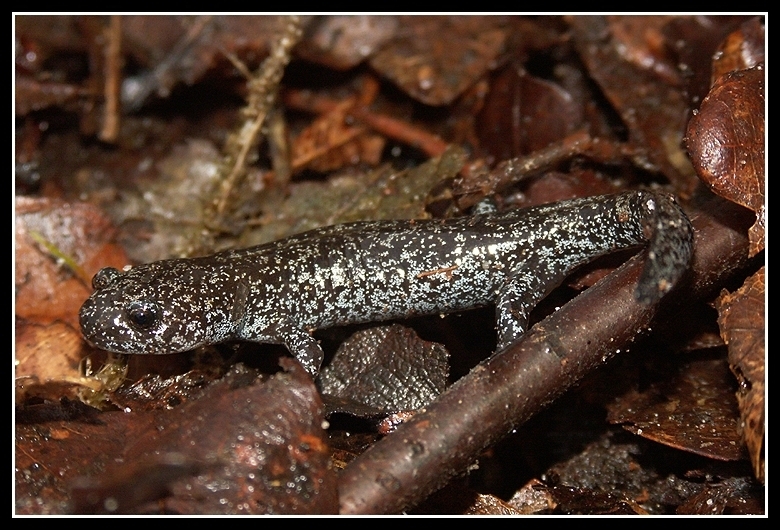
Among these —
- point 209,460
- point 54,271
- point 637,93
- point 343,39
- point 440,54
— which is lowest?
point 54,271

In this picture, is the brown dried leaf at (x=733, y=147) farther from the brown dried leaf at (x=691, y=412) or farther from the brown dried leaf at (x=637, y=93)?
the brown dried leaf at (x=637, y=93)

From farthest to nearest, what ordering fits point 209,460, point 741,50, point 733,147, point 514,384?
point 741,50, point 733,147, point 514,384, point 209,460

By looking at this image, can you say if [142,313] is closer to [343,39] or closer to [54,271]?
[54,271]

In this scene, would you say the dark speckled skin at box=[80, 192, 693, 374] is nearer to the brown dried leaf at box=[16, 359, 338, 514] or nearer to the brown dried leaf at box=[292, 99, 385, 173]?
the brown dried leaf at box=[16, 359, 338, 514]

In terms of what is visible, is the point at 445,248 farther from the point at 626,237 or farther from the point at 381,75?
the point at 381,75

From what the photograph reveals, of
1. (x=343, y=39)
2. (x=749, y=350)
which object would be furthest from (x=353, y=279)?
(x=343, y=39)

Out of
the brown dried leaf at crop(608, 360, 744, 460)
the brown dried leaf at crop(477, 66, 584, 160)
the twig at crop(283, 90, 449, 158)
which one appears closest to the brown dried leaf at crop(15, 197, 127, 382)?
the twig at crop(283, 90, 449, 158)

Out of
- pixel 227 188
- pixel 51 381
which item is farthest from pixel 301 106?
pixel 51 381
